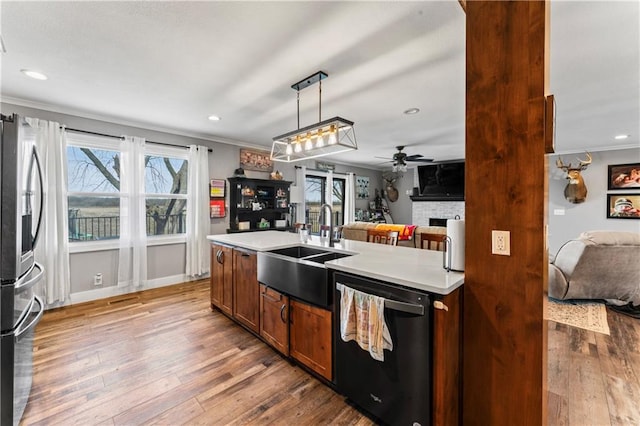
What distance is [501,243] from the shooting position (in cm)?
140

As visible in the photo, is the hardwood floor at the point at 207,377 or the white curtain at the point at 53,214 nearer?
the hardwood floor at the point at 207,377

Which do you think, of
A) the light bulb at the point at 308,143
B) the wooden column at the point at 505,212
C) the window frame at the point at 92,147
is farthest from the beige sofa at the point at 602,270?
the window frame at the point at 92,147

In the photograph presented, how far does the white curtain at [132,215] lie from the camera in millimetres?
3959

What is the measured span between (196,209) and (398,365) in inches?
161

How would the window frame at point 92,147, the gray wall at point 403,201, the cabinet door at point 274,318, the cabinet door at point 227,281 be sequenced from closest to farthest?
the cabinet door at point 274,318 < the cabinet door at point 227,281 < the window frame at point 92,147 < the gray wall at point 403,201

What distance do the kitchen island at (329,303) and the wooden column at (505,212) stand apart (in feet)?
0.42

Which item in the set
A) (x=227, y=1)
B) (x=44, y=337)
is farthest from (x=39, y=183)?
(x=227, y=1)

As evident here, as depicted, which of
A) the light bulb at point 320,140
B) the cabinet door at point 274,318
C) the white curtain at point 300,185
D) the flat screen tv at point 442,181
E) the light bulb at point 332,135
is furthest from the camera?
the flat screen tv at point 442,181

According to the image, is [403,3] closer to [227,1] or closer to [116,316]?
[227,1]

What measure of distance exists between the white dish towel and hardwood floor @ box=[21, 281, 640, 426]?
1.81 ft

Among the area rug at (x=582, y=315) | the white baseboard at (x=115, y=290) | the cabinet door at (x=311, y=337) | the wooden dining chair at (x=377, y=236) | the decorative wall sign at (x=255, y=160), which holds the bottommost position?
the area rug at (x=582, y=315)

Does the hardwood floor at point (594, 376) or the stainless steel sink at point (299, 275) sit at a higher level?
the stainless steel sink at point (299, 275)

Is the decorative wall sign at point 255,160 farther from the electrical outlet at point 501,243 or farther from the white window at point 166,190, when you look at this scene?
the electrical outlet at point 501,243

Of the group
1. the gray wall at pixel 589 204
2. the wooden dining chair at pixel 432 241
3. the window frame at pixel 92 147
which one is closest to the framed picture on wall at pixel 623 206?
the gray wall at pixel 589 204
